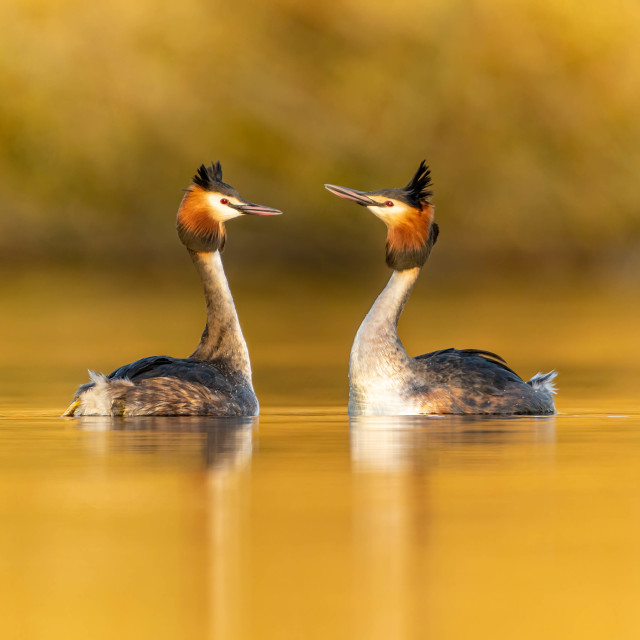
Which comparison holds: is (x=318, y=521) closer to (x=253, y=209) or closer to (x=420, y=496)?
(x=420, y=496)

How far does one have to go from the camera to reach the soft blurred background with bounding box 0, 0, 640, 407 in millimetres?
93125

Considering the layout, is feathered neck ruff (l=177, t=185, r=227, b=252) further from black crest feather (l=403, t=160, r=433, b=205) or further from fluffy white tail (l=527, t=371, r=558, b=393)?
fluffy white tail (l=527, t=371, r=558, b=393)

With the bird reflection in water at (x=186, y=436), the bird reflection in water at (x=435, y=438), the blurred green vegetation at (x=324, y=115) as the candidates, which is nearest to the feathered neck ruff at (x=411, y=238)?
the bird reflection in water at (x=435, y=438)

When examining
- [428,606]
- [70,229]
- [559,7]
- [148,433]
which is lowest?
[428,606]

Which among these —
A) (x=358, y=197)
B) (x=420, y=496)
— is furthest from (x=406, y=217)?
(x=420, y=496)

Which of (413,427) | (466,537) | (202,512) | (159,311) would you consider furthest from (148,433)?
(159,311)

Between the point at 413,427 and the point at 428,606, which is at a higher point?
the point at 413,427

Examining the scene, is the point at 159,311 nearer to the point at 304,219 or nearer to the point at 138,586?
the point at 138,586

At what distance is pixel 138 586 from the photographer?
335 inches

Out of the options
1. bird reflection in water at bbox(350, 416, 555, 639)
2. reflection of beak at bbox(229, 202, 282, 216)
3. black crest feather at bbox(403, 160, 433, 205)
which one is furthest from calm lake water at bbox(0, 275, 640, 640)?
black crest feather at bbox(403, 160, 433, 205)

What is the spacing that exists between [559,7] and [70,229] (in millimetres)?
36530

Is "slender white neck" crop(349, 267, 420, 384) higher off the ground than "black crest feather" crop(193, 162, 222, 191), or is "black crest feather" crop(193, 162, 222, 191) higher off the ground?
"black crest feather" crop(193, 162, 222, 191)

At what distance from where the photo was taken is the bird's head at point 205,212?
16531 millimetres

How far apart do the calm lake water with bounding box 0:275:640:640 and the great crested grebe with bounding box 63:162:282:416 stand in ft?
0.99
